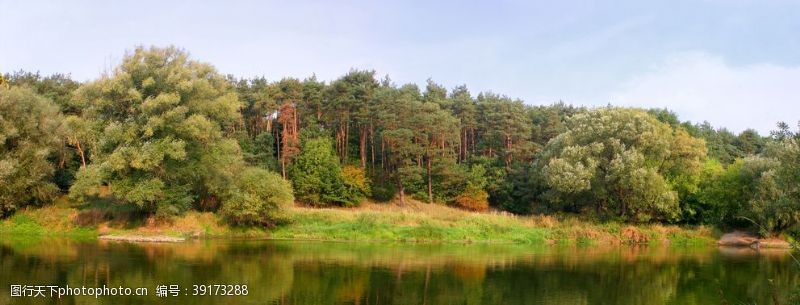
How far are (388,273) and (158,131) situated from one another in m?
24.6

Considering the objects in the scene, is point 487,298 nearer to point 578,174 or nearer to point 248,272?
point 248,272

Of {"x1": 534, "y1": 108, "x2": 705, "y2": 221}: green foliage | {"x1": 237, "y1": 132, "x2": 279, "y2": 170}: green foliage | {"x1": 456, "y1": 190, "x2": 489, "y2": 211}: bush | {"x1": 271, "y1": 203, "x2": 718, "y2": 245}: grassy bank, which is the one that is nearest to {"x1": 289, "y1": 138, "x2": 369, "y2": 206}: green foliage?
{"x1": 237, "y1": 132, "x2": 279, "y2": 170}: green foliage

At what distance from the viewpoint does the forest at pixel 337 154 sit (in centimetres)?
4247

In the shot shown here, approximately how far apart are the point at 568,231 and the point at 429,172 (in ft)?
76.7

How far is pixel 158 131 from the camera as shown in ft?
142

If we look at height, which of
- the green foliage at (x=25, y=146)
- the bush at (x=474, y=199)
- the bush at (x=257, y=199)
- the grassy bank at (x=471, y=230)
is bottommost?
the grassy bank at (x=471, y=230)

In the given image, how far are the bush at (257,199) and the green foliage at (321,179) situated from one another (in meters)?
18.4

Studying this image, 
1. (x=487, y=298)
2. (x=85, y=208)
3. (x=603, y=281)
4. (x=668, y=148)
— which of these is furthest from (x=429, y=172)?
(x=487, y=298)

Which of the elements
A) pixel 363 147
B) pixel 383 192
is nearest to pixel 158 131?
pixel 383 192

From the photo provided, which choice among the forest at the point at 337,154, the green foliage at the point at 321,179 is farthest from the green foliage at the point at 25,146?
the green foliage at the point at 321,179

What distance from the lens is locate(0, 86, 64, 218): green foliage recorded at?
42.6 m

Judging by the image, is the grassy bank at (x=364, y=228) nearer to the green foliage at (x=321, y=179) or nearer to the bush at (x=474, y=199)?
the green foliage at (x=321, y=179)

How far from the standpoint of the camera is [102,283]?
21797 millimetres

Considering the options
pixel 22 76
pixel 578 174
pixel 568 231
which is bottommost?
pixel 568 231
